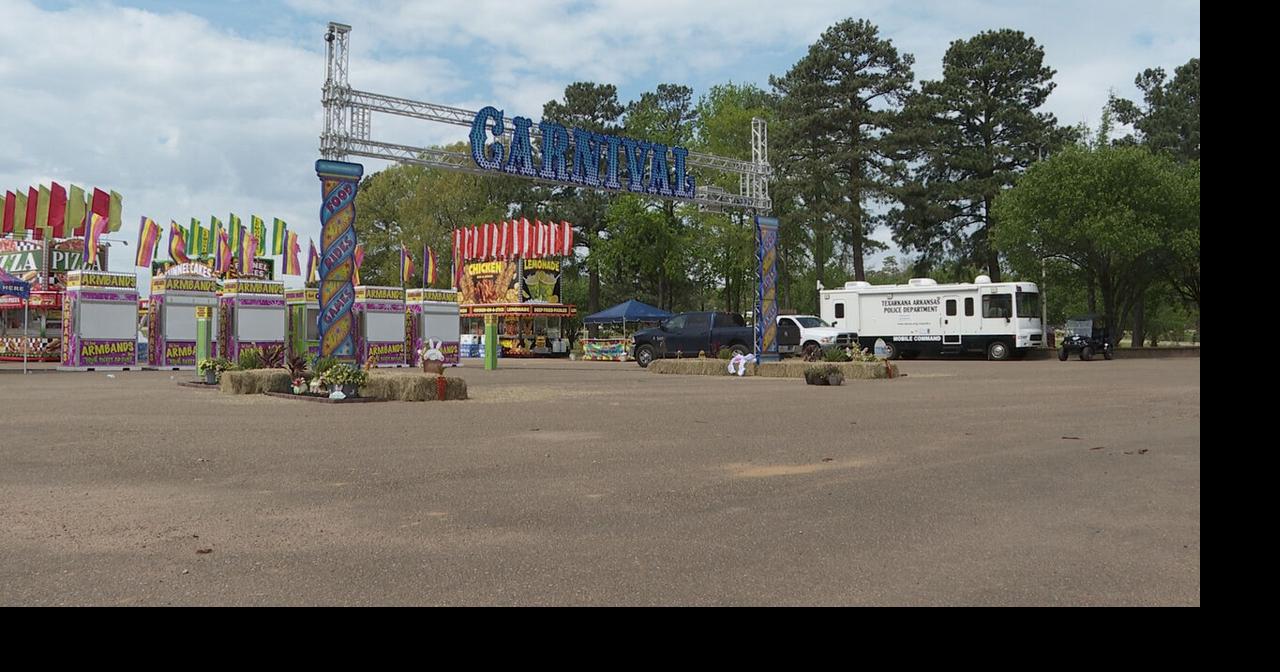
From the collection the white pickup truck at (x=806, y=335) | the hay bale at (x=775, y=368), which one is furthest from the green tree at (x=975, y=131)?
the hay bale at (x=775, y=368)

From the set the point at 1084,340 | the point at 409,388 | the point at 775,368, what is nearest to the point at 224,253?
the point at 775,368

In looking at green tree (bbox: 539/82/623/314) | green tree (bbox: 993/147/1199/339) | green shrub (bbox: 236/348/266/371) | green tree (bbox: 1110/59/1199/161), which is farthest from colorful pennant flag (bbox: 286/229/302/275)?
green tree (bbox: 1110/59/1199/161)

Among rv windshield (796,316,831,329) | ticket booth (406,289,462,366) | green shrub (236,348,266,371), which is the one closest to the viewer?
green shrub (236,348,266,371)

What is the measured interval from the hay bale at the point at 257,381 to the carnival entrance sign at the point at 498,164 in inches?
37.9

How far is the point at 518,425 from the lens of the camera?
11703 millimetres

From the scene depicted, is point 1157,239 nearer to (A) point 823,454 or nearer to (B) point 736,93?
(B) point 736,93

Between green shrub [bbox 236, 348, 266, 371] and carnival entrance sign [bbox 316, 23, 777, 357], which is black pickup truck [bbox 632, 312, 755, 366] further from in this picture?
green shrub [bbox 236, 348, 266, 371]

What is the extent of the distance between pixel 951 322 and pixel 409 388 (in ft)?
85.8

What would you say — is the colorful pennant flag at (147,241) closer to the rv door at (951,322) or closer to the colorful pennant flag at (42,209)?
the colorful pennant flag at (42,209)

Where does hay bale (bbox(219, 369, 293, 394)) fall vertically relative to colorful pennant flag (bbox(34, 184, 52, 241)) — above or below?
below

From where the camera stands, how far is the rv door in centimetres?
3634

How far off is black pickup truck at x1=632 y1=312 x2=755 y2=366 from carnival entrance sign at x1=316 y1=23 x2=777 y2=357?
3990 millimetres

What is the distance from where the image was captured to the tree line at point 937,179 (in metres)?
37.8
